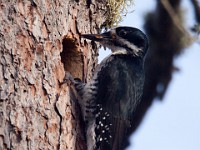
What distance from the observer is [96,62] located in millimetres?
4102

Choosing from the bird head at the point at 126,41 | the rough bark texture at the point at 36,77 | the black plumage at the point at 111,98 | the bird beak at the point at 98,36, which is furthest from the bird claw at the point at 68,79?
the bird head at the point at 126,41

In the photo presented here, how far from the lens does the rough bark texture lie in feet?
9.64

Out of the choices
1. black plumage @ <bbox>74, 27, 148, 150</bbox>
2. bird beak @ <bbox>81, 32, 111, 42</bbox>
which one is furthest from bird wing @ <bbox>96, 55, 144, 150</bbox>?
bird beak @ <bbox>81, 32, 111, 42</bbox>

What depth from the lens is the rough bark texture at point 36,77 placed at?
2.94m

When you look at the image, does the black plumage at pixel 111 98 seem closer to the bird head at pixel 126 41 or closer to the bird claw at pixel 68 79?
the bird head at pixel 126 41

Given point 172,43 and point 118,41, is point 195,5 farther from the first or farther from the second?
point 118,41

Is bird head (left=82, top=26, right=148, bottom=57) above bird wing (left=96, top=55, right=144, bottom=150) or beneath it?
above

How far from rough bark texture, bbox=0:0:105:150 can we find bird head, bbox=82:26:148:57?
47 centimetres

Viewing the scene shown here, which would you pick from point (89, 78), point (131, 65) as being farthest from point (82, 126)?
point (131, 65)

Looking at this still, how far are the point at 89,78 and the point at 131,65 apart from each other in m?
0.40

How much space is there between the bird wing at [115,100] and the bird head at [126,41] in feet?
0.68

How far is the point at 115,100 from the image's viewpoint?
12.0ft

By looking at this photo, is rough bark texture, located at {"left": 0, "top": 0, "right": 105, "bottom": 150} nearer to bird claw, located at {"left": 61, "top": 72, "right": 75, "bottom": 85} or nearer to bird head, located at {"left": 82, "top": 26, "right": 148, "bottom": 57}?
bird claw, located at {"left": 61, "top": 72, "right": 75, "bottom": 85}

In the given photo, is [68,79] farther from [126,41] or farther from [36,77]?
[126,41]
